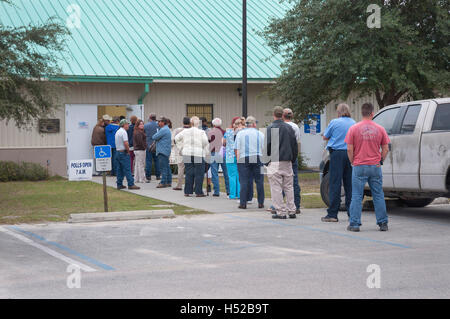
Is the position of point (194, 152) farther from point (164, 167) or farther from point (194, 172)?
point (164, 167)

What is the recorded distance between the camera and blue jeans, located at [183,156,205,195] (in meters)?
15.4

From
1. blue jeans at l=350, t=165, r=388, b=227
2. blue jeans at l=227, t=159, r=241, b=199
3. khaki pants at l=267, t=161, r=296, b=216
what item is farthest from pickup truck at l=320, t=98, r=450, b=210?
blue jeans at l=227, t=159, r=241, b=199

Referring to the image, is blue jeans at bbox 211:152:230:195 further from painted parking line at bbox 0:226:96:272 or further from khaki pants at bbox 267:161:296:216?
painted parking line at bbox 0:226:96:272

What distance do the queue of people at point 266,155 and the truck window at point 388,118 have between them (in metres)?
1.32

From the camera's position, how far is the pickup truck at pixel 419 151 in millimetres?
10938

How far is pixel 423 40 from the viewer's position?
1822cm

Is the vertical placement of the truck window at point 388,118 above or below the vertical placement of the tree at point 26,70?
below

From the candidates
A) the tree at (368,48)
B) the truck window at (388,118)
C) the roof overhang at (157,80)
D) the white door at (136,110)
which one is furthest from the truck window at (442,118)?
the white door at (136,110)

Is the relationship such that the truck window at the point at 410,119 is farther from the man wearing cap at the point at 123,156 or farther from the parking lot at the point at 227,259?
the man wearing cap at the point at 123,156

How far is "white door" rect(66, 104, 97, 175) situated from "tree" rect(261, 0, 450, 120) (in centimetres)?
700

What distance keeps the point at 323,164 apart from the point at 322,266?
5789 mm

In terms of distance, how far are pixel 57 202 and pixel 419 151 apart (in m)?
7.77
